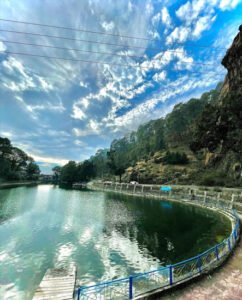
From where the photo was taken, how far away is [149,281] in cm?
1140

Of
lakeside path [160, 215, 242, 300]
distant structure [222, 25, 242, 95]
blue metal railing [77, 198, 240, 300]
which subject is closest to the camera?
lakeside path [160, 215, 242, 300]

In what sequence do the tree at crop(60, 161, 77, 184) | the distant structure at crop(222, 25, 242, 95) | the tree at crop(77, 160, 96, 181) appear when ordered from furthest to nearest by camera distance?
the tree at crop(77, 160, 96, 181) < the tree at crop(60, 161, 77, 184) < the distant structure at crop(222, 25, 242, 95)

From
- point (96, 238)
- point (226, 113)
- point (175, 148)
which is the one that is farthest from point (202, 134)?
point (175, 148)

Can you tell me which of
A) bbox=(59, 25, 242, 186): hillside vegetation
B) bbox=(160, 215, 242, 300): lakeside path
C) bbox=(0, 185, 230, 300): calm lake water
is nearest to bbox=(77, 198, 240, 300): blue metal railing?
bbox=(160, 215, 242, 300): lakeside path

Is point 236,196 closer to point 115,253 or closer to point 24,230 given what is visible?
point 115,253

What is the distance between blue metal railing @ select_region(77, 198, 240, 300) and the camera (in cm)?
903

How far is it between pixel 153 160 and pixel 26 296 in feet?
271

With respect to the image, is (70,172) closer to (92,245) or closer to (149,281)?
(92,245)

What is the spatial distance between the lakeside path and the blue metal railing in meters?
0.39

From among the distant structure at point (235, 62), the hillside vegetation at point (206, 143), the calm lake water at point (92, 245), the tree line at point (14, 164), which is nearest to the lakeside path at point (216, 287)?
the calm lake water at point (92, 245)

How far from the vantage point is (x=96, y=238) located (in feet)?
67.4

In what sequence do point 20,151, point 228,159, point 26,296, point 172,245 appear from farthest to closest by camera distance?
point 20,151 → point 228,159 → point 172,245 → point 26,296

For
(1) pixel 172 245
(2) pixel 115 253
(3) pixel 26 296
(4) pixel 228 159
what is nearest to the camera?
(3) pixel 26 296

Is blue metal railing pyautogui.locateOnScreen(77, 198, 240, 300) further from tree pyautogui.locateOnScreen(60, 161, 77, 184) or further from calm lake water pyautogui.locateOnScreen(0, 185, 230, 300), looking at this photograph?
tree pyautogui.locateOnScreen(60, 161, 77, 184)
